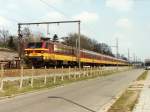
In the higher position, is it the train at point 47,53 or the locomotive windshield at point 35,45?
the locomotive windshield at point 35,45

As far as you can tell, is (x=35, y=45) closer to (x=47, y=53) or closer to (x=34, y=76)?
(x=47, y=53)

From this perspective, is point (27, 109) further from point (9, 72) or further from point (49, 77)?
point (49, 77)

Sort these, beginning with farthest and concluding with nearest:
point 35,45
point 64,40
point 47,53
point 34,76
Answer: point 64,40, point 35,45, point 47,53, point 34,76

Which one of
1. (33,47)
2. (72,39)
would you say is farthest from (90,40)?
(33,47)

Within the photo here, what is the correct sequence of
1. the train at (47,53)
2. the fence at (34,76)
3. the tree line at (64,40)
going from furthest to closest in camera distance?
the tree line at (64,40) → the train at (47,53) → the fence at (34,76)

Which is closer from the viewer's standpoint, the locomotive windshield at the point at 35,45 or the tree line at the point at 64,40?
the locomotive windshield at the point at 35,45

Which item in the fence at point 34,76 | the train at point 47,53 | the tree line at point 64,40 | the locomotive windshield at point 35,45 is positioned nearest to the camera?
the fence at point 34,76

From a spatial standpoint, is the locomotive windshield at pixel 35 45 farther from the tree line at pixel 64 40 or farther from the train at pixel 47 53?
the tree line at pixel 64 40

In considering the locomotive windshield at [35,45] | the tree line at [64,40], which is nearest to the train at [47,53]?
the locomotive windshield at [35,45]

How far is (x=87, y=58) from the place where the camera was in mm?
74062

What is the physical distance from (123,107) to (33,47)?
113 ft

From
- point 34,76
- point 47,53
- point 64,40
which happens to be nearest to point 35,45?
point 47,53

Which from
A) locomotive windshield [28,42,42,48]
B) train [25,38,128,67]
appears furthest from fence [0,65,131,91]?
locomotive windshield [28,42,42,48]

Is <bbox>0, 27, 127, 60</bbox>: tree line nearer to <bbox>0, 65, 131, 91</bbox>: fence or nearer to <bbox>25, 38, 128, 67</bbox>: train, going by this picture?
<bbox>25, 38, 128, 67</bbox>: train
